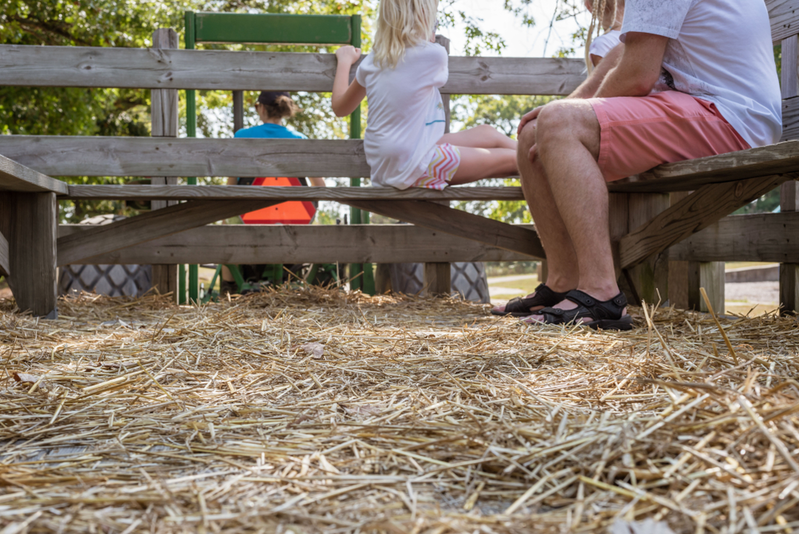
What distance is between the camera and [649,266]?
2.93 meters

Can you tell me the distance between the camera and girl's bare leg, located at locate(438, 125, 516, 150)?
3062 mm

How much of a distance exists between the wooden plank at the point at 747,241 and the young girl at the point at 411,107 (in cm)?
113

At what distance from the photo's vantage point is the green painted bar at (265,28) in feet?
12.5

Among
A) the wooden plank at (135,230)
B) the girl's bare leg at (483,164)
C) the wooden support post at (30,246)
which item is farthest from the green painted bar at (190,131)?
the girl's bare leg at (483,164)

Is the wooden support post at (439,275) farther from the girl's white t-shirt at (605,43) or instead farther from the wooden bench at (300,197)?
the girl's white t-shirt at (605,43)

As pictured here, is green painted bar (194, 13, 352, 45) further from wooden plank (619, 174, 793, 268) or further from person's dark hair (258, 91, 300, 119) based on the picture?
wooden plank (619, 174, 793, 268)

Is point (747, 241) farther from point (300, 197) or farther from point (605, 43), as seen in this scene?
point (300, 197)

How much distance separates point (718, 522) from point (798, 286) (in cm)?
236

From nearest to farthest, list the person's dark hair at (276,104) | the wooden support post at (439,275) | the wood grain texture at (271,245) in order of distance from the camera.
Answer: the wood grain texture at (271,245)
the wooden support post at (439,275)
the person's dark hair at (276,104)

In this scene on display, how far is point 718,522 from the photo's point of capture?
0.67m

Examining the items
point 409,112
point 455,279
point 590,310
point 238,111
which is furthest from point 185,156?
point 590,310

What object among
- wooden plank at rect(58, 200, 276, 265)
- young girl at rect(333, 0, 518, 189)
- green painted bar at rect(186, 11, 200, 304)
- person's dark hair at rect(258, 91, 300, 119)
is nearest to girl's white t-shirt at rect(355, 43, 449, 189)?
young girl at rect(333, 0, 518, 189)

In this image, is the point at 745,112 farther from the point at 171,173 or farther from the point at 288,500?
the point at 171,173

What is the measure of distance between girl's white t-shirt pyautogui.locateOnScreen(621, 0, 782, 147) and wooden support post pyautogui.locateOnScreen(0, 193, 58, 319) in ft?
7.88
